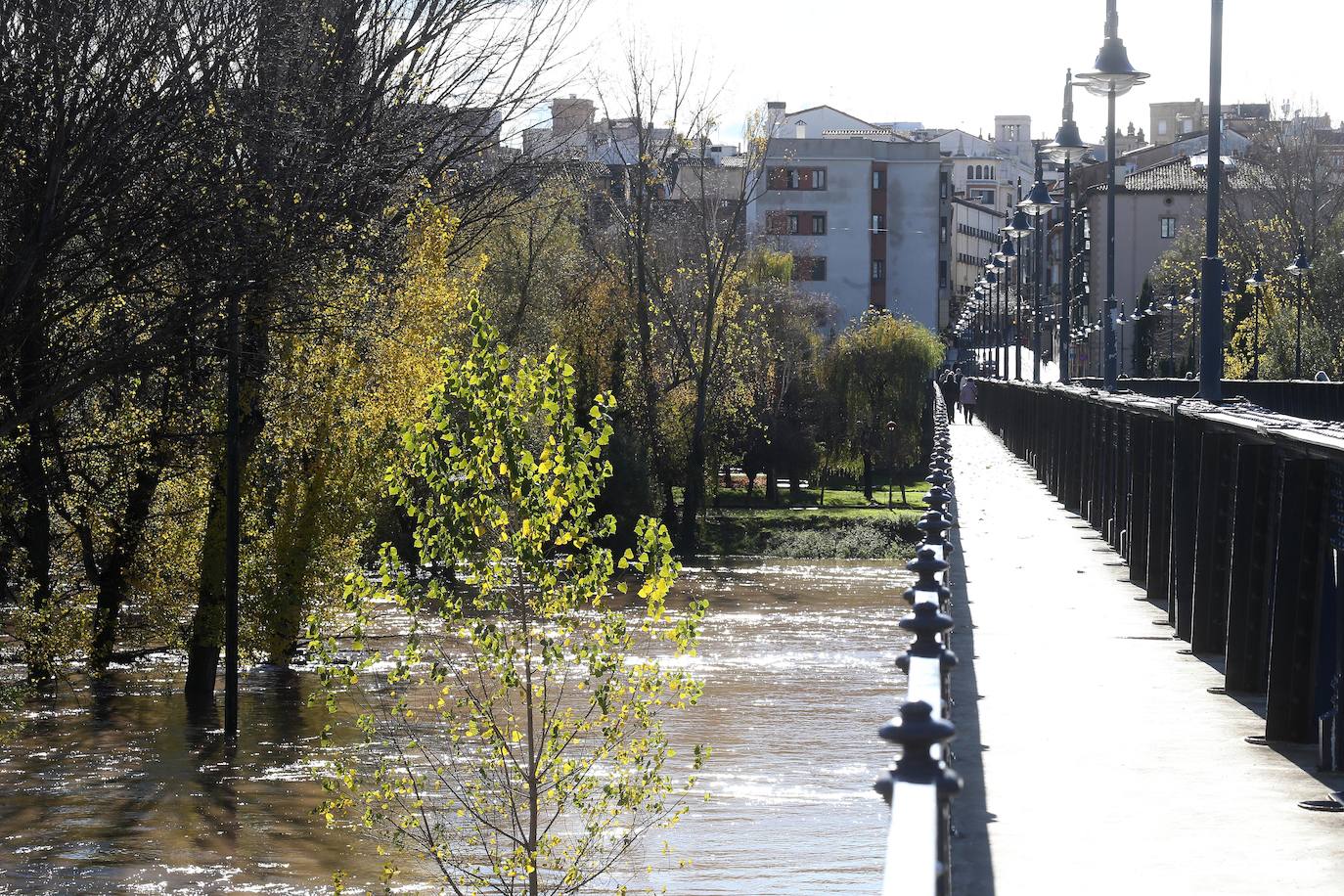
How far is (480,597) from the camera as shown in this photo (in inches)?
663

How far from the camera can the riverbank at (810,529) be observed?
6097 centimetres

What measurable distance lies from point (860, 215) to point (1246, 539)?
10482 centimetres

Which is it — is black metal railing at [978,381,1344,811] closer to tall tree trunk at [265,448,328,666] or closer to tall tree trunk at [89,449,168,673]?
tall tree trunk at [265,448,328,666]

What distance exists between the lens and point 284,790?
2491 centimetres

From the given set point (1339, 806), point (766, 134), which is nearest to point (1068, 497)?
point (1339, 806)

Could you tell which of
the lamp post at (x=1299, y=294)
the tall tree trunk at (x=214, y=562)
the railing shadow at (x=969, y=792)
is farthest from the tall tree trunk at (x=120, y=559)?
the lamp post at (x=1299, y=294)

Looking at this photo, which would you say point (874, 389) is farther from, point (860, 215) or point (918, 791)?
point (918, 791)

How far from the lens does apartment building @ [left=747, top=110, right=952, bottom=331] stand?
112125mm

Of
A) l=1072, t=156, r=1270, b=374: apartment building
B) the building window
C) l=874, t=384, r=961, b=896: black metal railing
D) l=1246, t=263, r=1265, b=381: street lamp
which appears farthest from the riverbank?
l=874, t=384, r=961, b=896: black metal railing

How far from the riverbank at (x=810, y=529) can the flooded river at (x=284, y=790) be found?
74.3 feet

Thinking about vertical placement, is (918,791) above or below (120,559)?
above

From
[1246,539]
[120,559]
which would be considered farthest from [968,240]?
[1246,539]

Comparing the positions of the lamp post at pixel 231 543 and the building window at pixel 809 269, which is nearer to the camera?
the lamp post at pixel 231 543

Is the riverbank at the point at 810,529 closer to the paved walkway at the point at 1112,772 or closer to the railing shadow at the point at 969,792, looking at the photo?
the paved walkway at the point at 1112,772
